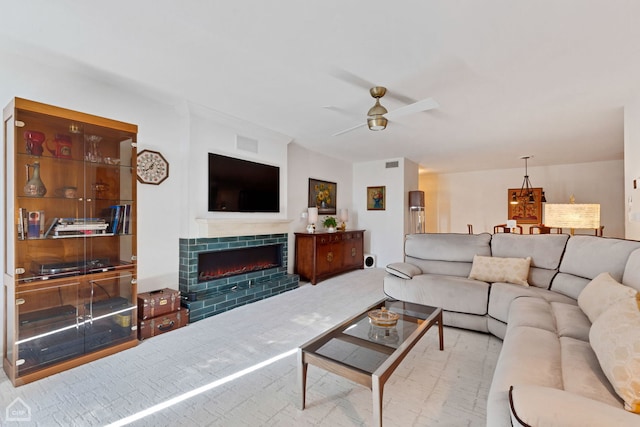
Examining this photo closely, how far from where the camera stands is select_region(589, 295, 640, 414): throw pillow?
110cm

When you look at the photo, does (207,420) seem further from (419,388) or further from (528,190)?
(528,190)

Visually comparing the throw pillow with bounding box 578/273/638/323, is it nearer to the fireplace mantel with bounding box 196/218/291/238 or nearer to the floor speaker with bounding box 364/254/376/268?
the fireplace mantel with bounding box 196/218/291/238

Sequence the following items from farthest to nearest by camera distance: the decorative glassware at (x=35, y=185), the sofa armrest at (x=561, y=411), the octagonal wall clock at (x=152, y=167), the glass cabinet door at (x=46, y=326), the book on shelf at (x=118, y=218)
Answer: the octagonal wall clock at (x=152, y=167) → the book on shelf at (x=118, y=218) → the decorative glassware at (x=35, y=185) → the glass cabinet door at (x=46, y=326) → the sofa armrest at (x=561, y=411)

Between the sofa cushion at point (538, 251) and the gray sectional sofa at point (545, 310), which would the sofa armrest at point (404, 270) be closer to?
the gray sectional sofa at point (545, 310)

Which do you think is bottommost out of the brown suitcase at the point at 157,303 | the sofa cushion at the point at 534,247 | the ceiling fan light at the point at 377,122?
the brown suitcase at the point at 157,303

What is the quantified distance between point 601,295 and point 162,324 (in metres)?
3.51

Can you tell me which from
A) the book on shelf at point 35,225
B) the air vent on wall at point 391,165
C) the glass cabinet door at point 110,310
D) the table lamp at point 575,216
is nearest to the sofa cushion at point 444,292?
the table lamp at point 575,216

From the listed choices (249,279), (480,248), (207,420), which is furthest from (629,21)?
(249,279)

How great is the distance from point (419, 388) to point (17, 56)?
389 centimetres

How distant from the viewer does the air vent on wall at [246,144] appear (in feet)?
13.2

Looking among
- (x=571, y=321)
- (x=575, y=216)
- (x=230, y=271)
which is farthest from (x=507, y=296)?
(x=230, y=271)

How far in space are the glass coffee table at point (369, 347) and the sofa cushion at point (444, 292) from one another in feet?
1.75

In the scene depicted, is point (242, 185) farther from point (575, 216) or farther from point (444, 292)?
point (575, 216)

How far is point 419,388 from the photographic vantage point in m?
1.96
